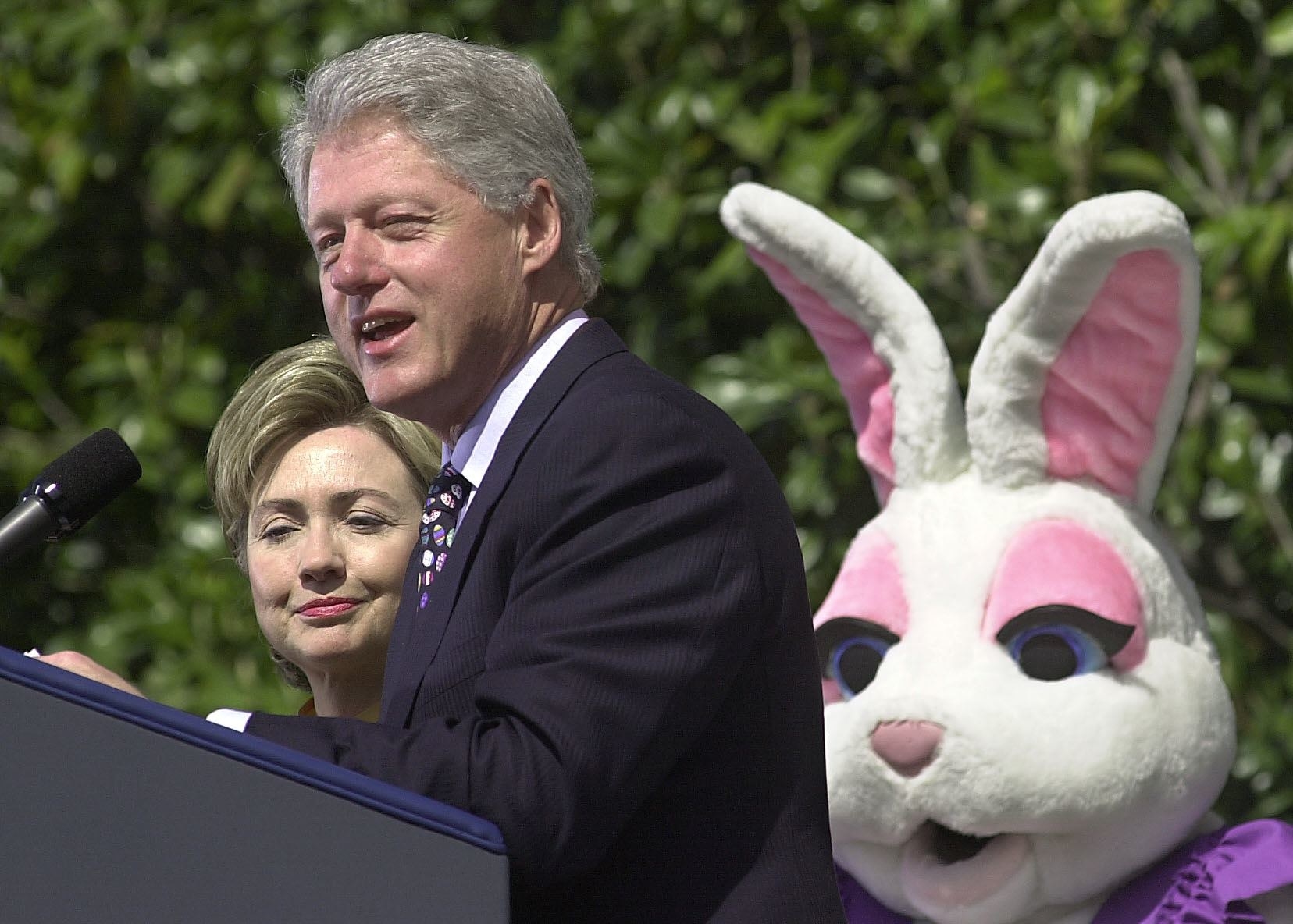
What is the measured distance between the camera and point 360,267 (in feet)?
5.06

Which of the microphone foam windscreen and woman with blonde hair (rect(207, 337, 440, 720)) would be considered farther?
woman with blonde hair (rect(207, 337, 440, 720))

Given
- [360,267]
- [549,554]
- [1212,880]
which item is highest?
[360,267]

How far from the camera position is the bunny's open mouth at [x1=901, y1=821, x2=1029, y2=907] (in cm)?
229

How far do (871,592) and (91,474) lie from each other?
1185 millimetres

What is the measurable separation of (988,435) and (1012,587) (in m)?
0.21

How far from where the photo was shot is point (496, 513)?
1.42 meters

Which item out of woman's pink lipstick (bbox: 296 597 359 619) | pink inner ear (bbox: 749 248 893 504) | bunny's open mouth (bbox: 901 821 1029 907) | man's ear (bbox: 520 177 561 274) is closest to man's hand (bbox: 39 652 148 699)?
man's ear (bbox: 520 177 561 274)

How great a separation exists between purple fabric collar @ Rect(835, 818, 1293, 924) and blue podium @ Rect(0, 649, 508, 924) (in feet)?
4.17

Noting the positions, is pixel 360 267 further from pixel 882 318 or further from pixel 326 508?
pixel 882 318

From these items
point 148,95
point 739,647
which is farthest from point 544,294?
point 148,95

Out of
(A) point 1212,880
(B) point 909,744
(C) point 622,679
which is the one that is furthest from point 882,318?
(C) point 622,679

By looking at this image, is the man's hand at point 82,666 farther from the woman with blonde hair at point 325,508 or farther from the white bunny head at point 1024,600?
the white bunny head at point 1024,600

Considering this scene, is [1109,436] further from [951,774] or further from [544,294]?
[544,294]

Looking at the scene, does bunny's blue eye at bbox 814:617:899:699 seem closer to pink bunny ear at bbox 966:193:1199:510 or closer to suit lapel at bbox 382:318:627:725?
pink bunny ear at bbox 966:193:1199:510
